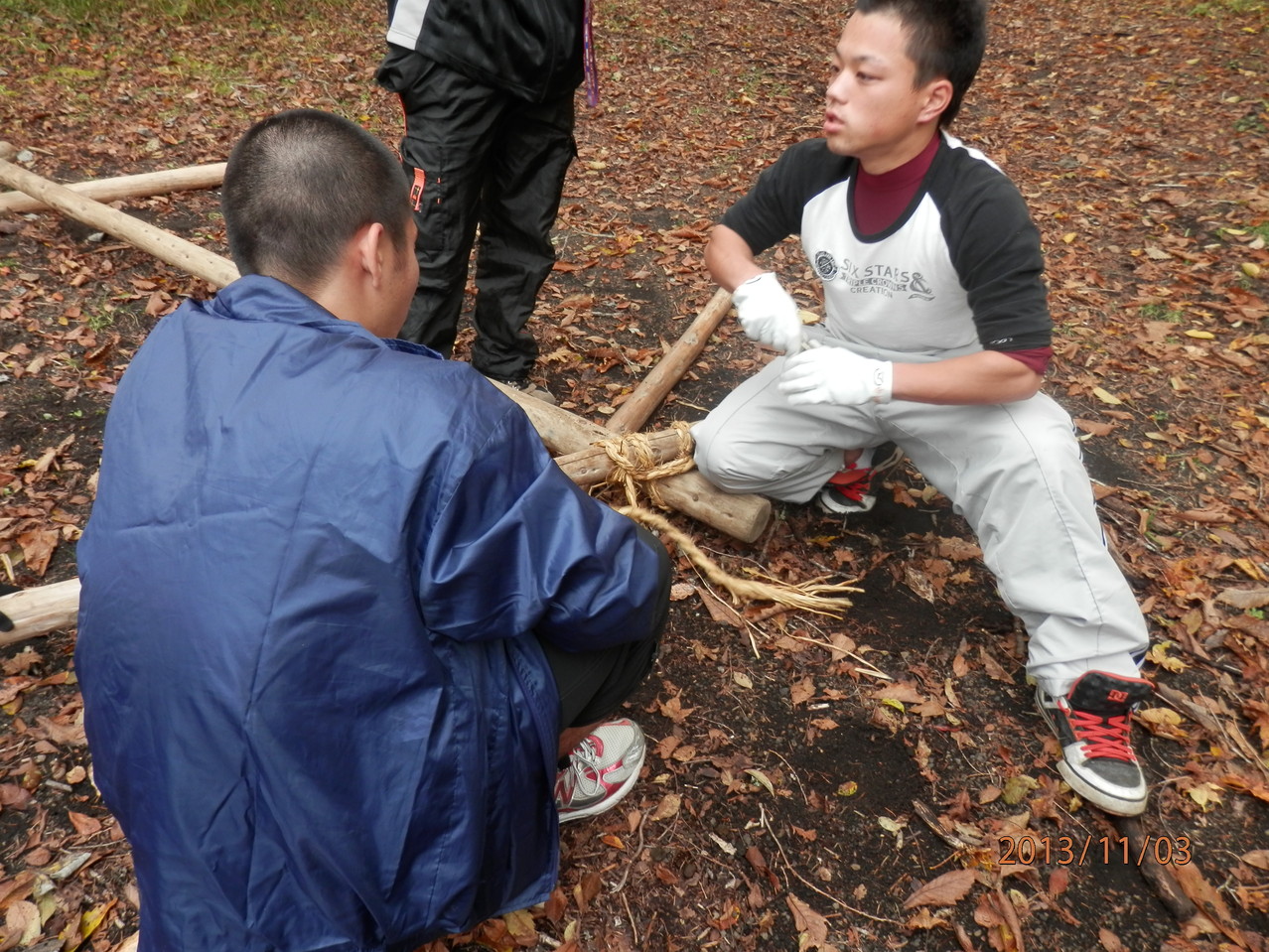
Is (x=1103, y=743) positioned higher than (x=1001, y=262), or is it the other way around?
(x=1001, y=262)

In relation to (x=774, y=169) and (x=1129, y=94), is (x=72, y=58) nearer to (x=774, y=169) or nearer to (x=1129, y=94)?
(x=774, y=169)

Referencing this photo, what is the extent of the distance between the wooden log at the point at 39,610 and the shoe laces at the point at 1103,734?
3.30 m

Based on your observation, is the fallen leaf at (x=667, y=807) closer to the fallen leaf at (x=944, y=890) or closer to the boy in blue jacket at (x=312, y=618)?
the fallen leaf at (x=944, y=890)

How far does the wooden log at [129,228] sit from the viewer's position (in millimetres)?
4398

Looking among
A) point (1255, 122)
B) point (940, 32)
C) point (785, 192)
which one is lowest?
point (785, 192)

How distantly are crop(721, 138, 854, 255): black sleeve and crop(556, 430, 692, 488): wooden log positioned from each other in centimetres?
86

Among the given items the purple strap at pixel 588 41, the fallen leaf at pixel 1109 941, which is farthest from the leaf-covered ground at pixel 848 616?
the purple strap at pixel 588 41

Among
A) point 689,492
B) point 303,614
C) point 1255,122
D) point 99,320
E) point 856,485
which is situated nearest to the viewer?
point 303,614

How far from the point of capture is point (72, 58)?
7910mm

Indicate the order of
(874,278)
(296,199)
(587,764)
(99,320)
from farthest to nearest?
(99,320)
(874,278)
(587,764)
(296,199)

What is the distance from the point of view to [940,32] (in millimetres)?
2623

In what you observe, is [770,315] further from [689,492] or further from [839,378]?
[689,492]

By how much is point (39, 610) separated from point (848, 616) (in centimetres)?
284
